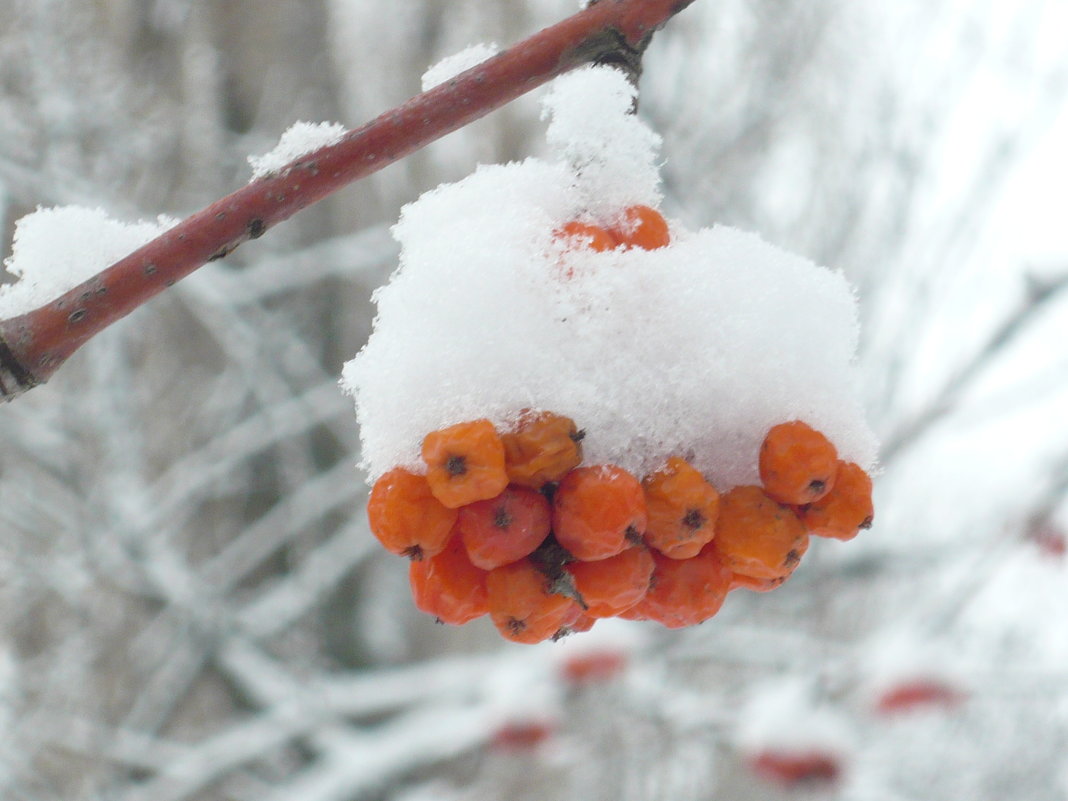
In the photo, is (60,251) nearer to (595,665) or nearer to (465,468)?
(465,468)

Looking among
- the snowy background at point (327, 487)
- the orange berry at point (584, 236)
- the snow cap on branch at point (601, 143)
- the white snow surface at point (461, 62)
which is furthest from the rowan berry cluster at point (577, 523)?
the snowy background at point (327, 487)

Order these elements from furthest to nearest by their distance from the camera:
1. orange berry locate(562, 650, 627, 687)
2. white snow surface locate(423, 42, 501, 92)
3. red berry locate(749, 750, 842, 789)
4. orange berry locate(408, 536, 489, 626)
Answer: orange berry locate(562, 650, 627, 687)
red berry locate(749, 750, 842, 789)
white snow surface locate(423, 42, 501, 92)
orange berry locate(408, 536, 489, 626)

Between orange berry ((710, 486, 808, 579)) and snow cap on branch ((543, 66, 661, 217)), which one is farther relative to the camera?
snow cap on branch ((543, 66, 661, 217))

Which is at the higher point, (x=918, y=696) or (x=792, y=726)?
(x=918, y=696)

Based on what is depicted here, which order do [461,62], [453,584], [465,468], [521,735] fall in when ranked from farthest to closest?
[521,735]
[461,62]
[453,584]
[465,468]

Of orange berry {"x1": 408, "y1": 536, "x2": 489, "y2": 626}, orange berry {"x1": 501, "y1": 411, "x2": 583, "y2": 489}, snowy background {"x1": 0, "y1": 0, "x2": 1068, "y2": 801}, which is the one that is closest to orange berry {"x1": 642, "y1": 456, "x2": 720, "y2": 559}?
orange berry {"x1": 501, "y1": 411, "x2": 583, "y2": 489}

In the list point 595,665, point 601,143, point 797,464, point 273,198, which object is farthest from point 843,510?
point 595,665

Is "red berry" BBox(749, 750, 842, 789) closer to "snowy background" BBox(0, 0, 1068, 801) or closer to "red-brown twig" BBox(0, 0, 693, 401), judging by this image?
"snowy background" BBox(0, 0, 1068, 801)

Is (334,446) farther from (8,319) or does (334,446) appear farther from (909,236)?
(8,319)
